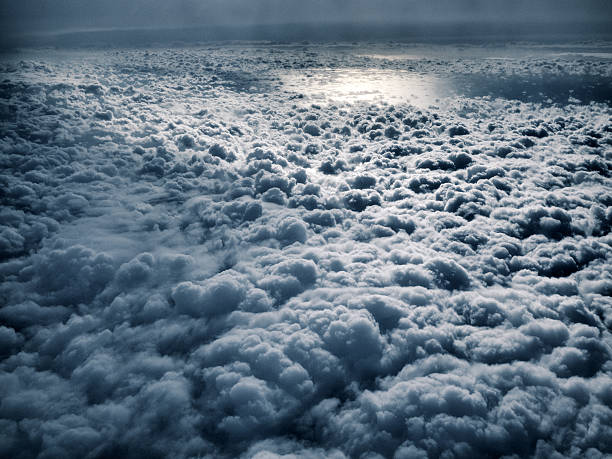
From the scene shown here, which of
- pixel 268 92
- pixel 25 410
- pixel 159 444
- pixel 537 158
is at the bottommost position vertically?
pixel 159 444

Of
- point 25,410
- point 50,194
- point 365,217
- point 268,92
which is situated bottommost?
point 25,410

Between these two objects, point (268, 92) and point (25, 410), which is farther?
point (268, 92)

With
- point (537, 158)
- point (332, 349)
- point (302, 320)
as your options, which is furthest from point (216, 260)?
point (537, 158)

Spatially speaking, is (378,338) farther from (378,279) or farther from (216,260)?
(216,260)

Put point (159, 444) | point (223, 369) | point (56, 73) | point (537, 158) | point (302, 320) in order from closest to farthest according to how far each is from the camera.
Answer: point (159, 444) → point (223, 369) → point (302, 320) → point (537, 158) → point (56, 73)

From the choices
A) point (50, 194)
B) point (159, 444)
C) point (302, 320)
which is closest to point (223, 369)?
point (159, 444)

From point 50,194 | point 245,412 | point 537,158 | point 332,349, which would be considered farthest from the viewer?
point 537,158

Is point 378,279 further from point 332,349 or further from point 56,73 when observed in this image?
point 56,73

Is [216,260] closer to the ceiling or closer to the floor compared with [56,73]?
closer to the floor

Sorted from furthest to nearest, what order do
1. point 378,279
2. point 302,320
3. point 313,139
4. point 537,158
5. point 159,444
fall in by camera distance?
1. point 313,139
2. point 537,158
3. point 378,279
4. point 302,320
5. point 159,444
